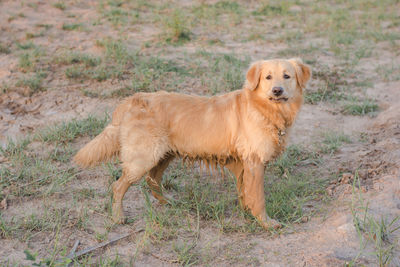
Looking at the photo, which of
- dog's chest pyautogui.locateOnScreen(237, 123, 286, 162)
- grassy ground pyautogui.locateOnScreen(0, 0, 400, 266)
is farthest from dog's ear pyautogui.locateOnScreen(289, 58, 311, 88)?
grassy ground pyautogui.locateOnScreen(0, 0, 400, 266)

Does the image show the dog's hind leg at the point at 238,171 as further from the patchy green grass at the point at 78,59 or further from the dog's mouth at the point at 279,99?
the patchy green grass at the point at 78,59

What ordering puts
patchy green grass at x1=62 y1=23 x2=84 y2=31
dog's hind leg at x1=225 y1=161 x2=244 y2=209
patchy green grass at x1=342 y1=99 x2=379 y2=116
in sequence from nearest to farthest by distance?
dog's hind leg at x1=225 y1=161 x2=244 y2=209, patchy green grass at x1=342 y1=99 x2=379 y2=116, patchy green grass at x1=62 y1=23 x2=84 y2=31

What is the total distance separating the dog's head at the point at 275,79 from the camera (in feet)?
12.8

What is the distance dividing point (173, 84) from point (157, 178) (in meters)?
2.74

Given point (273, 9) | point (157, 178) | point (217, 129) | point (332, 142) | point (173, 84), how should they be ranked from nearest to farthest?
point (217, 129) < point (157, 178) < point (332, 142) < point (173, 84) < point (273, 9)

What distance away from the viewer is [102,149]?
4.10 metres

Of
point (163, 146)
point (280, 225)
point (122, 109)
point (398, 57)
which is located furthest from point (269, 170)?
point (398, 57)

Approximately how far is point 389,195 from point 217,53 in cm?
491

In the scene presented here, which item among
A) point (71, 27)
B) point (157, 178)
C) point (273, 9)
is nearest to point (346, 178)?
point (157, 178)

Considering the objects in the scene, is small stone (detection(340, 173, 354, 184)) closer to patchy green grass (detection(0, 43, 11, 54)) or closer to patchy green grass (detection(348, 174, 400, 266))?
patchy green grass (detection(348, 174, 400, 266))

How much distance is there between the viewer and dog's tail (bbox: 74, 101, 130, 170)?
4090mm

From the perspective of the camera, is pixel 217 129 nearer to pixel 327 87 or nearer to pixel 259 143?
pixel 259 143

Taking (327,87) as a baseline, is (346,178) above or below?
below

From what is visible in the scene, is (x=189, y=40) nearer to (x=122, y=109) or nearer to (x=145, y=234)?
(x=122, y=109)
